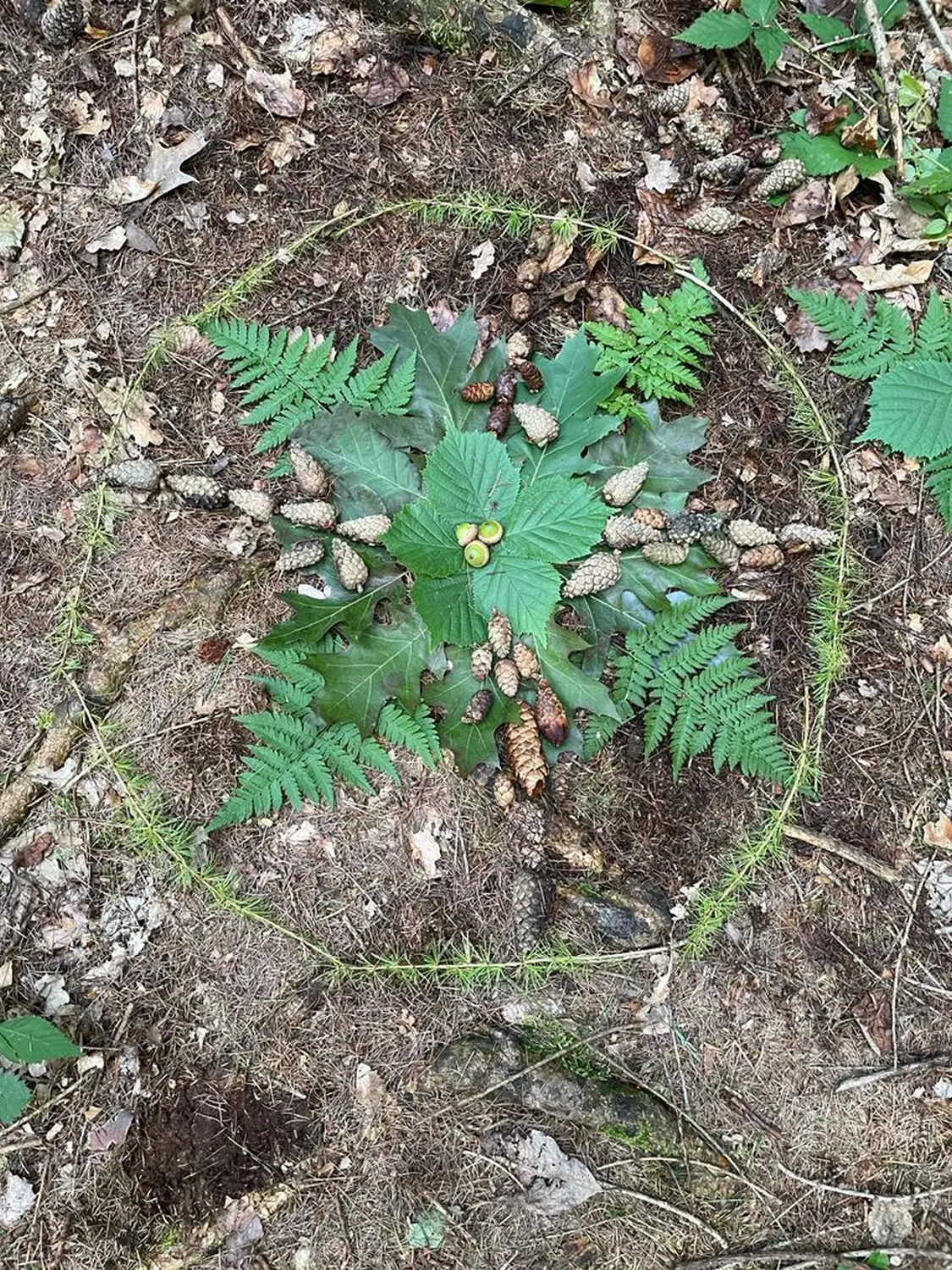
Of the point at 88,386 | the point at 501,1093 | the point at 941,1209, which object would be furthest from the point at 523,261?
the point at 941,1209

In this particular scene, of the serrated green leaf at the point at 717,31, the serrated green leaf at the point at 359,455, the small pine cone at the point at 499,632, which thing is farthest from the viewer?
the serrated green leaf at the point at 717,31

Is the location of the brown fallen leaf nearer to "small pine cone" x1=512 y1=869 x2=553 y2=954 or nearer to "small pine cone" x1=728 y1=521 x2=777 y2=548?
"small pine cone" x1=728 y1=521 x2=777 y2=548

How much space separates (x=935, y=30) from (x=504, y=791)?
127 inches

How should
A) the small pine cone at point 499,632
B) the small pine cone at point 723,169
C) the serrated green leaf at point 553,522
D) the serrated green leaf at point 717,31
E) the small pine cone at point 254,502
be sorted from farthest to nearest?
the small pine cone at point 723,169, the serrated green leaf at point 717,31, the small pine cone at point 254,502, the small pine cone at point 499,632, the serrated green leaf at point 553,522

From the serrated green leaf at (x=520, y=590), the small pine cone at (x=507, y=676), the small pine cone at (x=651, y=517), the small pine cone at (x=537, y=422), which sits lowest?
the small pine cone at (x=507, y=676)

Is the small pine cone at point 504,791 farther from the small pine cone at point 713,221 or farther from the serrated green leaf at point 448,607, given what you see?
the small pine cone at point 713,221

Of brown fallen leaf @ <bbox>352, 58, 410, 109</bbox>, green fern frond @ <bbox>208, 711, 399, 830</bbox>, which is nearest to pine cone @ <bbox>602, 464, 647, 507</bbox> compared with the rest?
green fern frond @ <bbox>208, 711, 399, 830</bbox>

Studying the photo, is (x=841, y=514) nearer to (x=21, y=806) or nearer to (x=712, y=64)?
(x=712, y=64)

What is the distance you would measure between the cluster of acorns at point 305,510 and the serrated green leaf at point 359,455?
0.05 metres

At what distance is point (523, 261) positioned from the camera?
121 inches

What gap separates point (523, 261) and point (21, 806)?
2.67m

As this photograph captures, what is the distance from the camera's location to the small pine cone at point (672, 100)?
10.3 ft

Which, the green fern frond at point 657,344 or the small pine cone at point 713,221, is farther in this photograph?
the small pine cone at point 713,221

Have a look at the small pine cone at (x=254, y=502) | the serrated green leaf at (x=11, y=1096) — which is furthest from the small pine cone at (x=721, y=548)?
the serrated green leaf at (x=11, y=1096)
